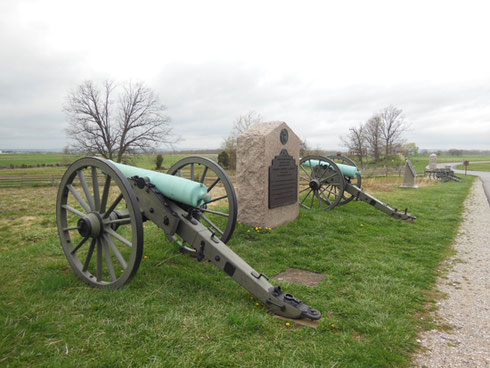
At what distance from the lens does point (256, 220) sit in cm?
627

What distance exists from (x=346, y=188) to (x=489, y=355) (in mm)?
6245

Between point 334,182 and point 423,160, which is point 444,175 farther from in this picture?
point 423,160

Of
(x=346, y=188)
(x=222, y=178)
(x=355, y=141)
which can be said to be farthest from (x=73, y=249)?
(x=355, y=141)

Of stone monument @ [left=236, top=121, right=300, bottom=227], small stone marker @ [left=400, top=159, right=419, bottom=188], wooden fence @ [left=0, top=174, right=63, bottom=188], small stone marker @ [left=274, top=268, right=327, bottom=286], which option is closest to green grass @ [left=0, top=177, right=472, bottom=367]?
small stone marker @ [left=274, top=268, right=327, bottom=286]

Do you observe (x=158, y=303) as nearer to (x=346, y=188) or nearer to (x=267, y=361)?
(x=267, y=361)


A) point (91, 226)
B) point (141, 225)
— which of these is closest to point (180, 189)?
point (141, 225)

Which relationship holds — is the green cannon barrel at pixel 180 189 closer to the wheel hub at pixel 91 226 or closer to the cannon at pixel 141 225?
the cannon at pixel 141 225

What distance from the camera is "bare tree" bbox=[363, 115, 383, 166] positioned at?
33906mm

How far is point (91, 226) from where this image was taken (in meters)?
3.51

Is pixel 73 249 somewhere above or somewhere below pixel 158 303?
above

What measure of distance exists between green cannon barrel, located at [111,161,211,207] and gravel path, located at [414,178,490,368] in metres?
2.51

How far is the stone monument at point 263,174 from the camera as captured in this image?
6.18 metres

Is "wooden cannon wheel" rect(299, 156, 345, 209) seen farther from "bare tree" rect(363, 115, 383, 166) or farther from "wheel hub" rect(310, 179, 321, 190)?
"bare tree" rect(363, 115, 383, 166)

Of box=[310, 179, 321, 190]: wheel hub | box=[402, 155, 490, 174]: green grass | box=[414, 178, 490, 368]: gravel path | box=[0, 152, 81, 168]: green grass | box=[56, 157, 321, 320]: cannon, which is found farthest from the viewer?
box=[402, 155, 490, 174]: green grass
